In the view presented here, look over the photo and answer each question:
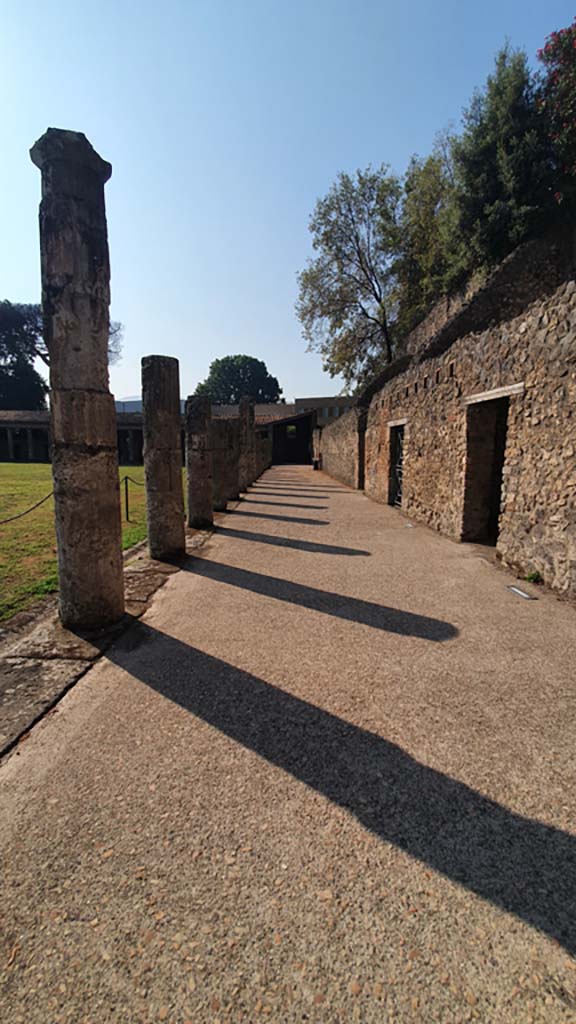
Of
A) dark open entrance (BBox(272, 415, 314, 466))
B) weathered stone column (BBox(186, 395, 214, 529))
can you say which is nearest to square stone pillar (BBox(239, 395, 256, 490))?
weathered stone column (BBox(186, 395, 214, 529))

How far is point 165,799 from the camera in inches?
76.6

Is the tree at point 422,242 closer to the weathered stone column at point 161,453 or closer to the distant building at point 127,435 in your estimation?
the distant building at point 127,435

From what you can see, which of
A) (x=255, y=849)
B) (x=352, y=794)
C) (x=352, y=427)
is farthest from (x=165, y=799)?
(x=352, y=427)

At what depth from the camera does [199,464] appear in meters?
8.34

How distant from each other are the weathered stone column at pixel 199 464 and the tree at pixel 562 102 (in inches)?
569

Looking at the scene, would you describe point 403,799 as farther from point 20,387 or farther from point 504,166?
point 20,387

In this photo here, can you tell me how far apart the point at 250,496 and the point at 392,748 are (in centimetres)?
1232

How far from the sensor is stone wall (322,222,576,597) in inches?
178

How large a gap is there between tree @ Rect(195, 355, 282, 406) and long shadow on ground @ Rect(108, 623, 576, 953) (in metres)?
70.5

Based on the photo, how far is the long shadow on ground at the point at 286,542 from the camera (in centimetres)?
672

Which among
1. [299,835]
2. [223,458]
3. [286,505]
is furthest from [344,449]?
[299,835]

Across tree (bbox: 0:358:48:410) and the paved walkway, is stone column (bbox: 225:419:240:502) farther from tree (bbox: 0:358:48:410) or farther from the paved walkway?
tree (bbox: 0:358:48:410)

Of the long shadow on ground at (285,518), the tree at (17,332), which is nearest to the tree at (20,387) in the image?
the tree at (17,332)

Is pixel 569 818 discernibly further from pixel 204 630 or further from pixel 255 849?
pixel 204 630
